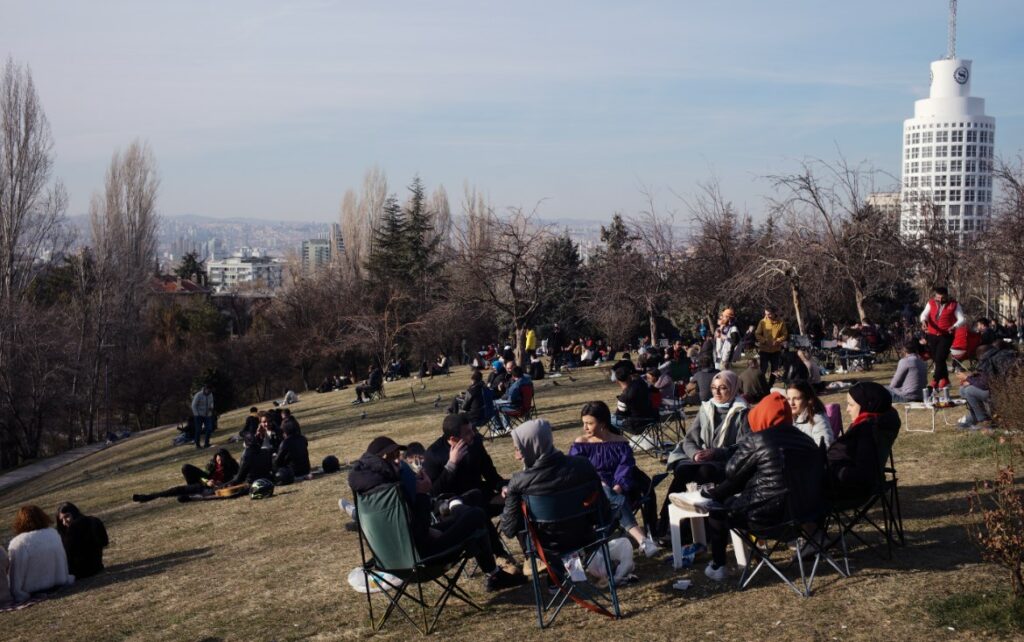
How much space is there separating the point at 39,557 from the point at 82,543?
2.17ft

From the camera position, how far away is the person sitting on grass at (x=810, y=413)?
704 cm

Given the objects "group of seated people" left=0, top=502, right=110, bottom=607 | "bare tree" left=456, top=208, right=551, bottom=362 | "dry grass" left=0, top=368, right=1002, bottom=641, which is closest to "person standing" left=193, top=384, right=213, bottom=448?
"bare tree" left=456, top=208, right=551, bottom=362

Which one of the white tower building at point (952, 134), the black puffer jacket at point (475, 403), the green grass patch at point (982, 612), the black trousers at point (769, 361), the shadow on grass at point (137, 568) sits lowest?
the shadow on grass at point (137, 568)

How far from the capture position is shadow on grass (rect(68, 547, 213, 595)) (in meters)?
8.77

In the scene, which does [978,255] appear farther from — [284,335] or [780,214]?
[284,335]

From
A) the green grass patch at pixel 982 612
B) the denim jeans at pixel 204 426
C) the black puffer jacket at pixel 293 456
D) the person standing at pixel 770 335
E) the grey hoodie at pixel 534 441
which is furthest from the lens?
the denim jeans at pixel 204 426

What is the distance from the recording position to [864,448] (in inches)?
245

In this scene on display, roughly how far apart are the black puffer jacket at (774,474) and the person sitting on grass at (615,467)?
932mm

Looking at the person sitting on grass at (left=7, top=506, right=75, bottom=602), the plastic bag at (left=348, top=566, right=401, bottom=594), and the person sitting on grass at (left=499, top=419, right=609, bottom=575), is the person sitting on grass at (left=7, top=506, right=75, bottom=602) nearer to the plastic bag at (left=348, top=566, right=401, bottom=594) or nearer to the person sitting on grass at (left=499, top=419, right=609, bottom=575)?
the plastic bag at (left=348, top=566, right=401, bottom=594)

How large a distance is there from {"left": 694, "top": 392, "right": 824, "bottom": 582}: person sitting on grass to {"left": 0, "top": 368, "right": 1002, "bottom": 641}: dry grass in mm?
506

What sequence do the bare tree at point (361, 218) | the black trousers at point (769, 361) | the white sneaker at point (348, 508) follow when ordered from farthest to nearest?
the bare tree at point (361, 218)
the black trousers at point (769, 361)
the white sneaker at point (348, 508)

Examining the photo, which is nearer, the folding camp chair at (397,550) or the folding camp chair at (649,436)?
the folding camp chair at (397,550)

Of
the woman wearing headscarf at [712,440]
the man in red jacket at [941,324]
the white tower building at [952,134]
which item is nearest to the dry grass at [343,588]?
the woman wearing headscarf at [712,440]

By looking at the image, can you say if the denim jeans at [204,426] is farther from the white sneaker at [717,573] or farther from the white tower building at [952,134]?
the white tower building at [952,134]
